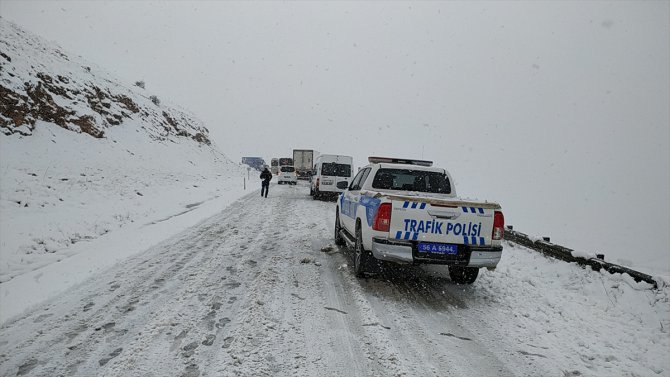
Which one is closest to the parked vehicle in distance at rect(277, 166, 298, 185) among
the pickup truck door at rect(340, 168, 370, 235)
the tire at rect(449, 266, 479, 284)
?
the pickup truck door at rect(340, 168, 370, 235)

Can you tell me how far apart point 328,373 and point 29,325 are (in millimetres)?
3480

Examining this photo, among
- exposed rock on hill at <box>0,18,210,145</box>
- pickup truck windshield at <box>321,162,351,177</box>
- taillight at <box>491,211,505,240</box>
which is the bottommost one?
taillight at <box>491,211,505,240</box>

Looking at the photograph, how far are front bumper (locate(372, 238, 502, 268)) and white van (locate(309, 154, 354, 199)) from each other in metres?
13.3

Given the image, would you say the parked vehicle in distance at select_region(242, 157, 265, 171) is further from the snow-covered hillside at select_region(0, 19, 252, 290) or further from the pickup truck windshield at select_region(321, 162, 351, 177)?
the pickup truck windshield at select_region(321, 162, 351, 177)

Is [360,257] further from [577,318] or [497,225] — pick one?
[577,318]

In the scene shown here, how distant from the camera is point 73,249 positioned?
26.7 ft

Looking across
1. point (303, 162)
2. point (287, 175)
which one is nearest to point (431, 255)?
point (287, 175)

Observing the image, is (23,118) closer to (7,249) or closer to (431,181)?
(7,249)

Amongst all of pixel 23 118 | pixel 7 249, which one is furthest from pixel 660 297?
pixel 23 118

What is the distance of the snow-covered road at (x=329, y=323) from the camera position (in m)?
3.37

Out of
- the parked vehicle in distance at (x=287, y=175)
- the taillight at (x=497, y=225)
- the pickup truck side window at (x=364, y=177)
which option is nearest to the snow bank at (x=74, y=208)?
the pickup truck side window at (x=364, y=177)

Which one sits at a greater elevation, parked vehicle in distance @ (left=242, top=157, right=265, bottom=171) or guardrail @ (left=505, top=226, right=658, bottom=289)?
parked vehicle in distance @ (left=242, top=157, right=265, bottom=171)

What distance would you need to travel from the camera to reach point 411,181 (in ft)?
22.7

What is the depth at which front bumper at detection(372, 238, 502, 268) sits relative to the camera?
521 centimetres
